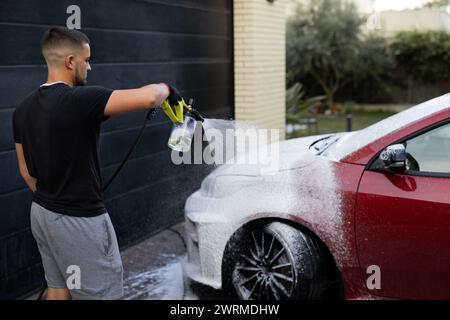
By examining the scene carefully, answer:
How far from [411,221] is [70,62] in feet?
7.50

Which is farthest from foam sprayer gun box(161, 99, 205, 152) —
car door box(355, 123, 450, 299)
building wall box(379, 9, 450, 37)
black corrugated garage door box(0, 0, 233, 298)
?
building wall box(379, 9, 450, 37)

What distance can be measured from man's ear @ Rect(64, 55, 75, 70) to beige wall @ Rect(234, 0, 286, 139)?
526 centimetres

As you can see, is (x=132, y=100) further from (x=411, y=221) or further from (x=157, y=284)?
(x=157, y=284)

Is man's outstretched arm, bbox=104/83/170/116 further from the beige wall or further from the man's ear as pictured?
the beige wall

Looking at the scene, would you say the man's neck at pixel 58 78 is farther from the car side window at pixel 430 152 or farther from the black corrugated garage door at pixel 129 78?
the car side window at pixel 430 152

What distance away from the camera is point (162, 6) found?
6.88m

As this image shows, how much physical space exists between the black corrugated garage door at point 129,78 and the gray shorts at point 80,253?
1528 mm

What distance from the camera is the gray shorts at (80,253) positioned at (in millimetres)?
3305

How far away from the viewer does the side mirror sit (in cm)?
409

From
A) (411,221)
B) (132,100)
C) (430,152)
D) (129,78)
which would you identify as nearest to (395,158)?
(430,152)

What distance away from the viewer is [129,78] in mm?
6363

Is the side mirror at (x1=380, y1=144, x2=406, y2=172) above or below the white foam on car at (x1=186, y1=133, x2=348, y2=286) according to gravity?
above

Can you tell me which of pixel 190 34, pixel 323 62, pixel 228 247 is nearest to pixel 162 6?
pixel 190 34

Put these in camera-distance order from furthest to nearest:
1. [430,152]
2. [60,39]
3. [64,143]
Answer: [430,152], [60,39], [64,143]
